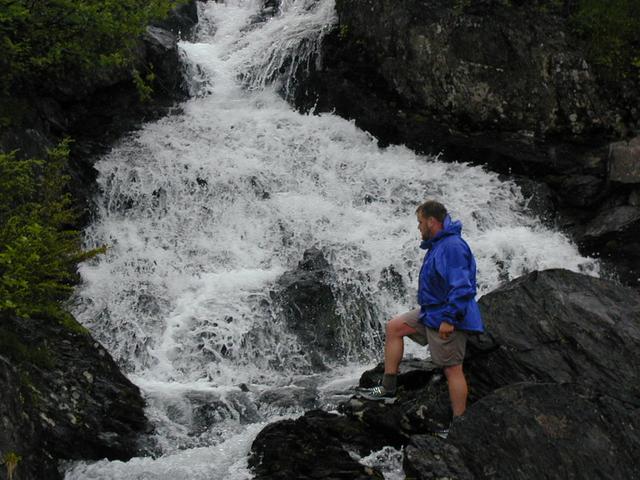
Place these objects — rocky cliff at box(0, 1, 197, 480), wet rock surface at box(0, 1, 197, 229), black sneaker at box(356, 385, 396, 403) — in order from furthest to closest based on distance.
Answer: wet rock surface at box(0, 1, 197, 229)
black sneaker at box(356, 385, 396, 403)
rocky cliff at box(0, 1, 197, 480)

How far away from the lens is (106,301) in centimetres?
1174

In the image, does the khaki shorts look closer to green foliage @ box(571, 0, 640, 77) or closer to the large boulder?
the large boulder

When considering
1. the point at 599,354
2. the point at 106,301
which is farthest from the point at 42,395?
the point at 599,354

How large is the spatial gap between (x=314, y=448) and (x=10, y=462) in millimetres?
2878

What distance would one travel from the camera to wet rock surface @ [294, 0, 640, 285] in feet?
51.3

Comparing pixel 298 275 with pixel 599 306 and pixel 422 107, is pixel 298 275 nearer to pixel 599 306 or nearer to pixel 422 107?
pixel 599 306

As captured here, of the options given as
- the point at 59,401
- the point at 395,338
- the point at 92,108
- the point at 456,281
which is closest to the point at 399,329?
the point at 395,338

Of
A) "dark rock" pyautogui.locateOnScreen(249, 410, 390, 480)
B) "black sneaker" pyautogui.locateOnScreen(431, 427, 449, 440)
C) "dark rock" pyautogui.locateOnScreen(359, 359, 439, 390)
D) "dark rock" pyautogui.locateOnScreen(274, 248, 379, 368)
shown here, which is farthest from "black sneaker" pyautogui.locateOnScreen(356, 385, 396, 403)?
"dark rock" pyautogui.locateOnScreen(274, 248, 379, 368)

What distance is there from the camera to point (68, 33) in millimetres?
12141

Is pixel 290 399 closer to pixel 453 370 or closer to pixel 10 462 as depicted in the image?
pixel 453 370

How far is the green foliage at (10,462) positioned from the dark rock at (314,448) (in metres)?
2.21

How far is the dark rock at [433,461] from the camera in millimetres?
5883

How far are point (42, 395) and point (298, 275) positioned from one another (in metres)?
5.49

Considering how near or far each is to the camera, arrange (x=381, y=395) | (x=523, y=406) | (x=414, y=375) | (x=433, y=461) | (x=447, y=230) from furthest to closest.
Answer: (x=414, y=375), (x=381, y=395), (x=447, y=230), (x=523, y=406), (x=433, y=461)
